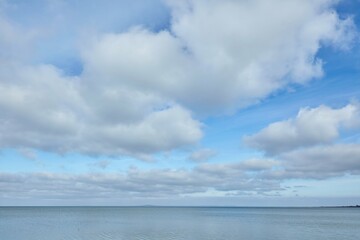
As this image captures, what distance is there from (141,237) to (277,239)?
2257 centimetres

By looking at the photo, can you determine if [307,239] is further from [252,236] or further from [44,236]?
[44,236]

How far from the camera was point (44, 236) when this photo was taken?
6397 centimetres

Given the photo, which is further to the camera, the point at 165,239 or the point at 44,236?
A: the point at 44,236

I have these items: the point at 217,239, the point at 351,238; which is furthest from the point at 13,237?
the point at 351,238

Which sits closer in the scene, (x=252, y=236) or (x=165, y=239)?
(x=165, y=239)

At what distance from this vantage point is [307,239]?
61.2 meters

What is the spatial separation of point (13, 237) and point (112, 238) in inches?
686

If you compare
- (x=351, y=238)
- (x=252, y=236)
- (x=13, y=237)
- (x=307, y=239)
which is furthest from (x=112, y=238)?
(x=351, y=238)

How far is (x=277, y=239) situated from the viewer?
59.6 metres

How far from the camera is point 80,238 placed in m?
61.1

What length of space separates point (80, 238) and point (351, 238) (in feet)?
155

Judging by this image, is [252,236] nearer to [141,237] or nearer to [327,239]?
[327,239]

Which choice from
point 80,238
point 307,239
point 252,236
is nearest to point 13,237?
point 80,238

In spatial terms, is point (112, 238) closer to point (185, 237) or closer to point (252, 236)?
point (185, 237)
